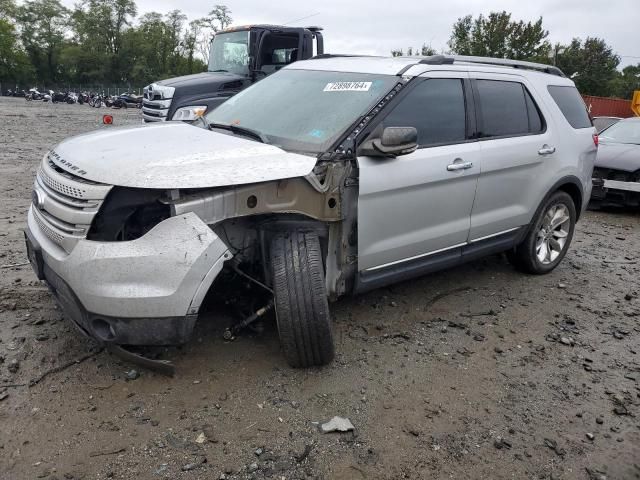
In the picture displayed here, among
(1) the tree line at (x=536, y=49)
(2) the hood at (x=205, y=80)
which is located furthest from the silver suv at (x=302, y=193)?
(1) the tree line at (x=536, y=49)

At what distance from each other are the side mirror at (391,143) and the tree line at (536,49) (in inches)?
1715

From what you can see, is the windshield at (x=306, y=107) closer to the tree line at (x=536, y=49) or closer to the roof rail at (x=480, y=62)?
the roof rail at (x=480, y=62)

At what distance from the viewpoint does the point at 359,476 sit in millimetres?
2516

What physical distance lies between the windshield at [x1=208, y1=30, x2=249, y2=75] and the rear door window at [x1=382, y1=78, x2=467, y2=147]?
6606 mm

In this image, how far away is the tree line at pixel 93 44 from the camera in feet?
231

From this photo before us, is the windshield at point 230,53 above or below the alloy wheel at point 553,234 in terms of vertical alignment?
above

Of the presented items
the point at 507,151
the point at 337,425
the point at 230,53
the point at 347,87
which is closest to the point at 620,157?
the point at 507,151

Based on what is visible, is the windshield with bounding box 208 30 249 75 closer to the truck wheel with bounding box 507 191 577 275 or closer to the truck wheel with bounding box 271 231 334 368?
the truck wheel with bounding box 507 191 577 275

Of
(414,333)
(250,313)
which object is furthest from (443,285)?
(250,313)

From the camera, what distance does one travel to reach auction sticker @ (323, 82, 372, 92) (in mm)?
3721

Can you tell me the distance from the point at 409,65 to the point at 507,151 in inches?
43.5

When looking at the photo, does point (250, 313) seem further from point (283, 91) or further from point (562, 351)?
point (562, 351)

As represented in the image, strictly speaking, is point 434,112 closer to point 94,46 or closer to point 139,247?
point 139,247

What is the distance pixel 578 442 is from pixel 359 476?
121cm
